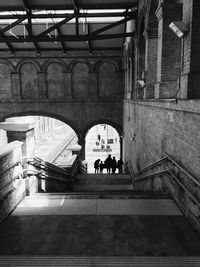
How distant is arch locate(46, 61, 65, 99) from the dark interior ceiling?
1.13 metres

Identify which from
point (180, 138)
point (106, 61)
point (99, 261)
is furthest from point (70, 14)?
point (99, 261)

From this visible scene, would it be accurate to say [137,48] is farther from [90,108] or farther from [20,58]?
[20,58]

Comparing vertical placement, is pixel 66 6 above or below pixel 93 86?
above

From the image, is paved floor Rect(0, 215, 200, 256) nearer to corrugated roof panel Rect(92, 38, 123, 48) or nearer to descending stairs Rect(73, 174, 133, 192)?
descending stairs Rect(73, 174, 133, 192)

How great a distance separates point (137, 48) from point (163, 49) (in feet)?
15.2

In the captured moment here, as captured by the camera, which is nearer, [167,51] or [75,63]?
[167,51]

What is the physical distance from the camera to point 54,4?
37.8 ft

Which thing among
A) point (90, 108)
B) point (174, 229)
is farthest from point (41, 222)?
point (90, 108)

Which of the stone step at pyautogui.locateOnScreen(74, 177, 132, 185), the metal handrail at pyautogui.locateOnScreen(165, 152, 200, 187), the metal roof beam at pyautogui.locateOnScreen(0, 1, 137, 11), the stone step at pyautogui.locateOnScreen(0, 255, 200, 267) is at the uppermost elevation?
the metal roof beam at pyautogui.locateOnScreen(0, 1, 137, 11)

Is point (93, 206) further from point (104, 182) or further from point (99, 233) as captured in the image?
point (104, 182)

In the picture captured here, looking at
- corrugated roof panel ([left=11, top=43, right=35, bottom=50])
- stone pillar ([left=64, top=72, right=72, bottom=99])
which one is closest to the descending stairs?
stone pillar ([left=64, top=72, right=72, bottom=99])

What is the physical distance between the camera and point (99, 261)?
130 inches

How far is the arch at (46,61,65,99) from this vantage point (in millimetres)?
17672

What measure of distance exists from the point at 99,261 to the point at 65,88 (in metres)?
15.5
